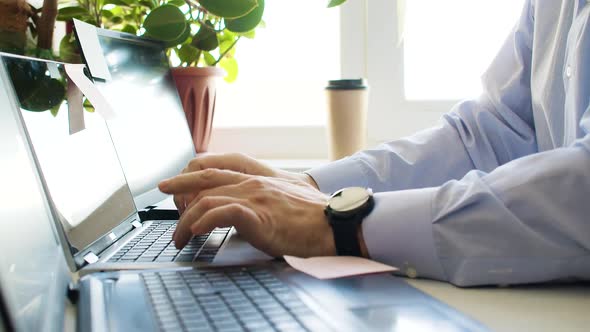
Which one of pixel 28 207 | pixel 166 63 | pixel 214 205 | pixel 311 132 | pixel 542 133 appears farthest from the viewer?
pixel 311 132

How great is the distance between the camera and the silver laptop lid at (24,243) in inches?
15.4

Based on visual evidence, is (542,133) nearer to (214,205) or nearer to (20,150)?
(214,205)

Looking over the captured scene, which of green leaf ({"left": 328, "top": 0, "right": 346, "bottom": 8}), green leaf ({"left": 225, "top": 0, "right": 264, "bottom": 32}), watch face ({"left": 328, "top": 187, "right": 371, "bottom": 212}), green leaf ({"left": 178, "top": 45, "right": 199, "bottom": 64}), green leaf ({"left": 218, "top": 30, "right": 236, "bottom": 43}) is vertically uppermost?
green leaf ({"left": 328, "top": 0, "right": 346, "bottom": 8})

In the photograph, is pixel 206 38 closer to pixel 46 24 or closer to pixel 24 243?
pixel 46 24

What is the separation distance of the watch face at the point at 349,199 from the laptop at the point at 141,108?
152mm

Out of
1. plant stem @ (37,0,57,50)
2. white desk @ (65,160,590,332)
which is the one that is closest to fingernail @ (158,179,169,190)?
white desk @ (65,160,590,332)

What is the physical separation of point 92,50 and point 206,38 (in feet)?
1.30

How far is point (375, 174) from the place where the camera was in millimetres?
1063

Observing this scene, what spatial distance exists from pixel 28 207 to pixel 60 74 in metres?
0.33

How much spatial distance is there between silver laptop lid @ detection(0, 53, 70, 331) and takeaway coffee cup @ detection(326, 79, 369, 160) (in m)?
0.79

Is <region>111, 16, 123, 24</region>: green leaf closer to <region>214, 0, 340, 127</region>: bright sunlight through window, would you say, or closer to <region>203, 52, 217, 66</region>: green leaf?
<region>203, 52, 217, 66</region>: green leaf

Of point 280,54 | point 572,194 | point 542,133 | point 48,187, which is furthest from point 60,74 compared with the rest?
point 280,54

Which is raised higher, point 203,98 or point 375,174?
point 203,98

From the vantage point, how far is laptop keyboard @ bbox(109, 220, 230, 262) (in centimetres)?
70
